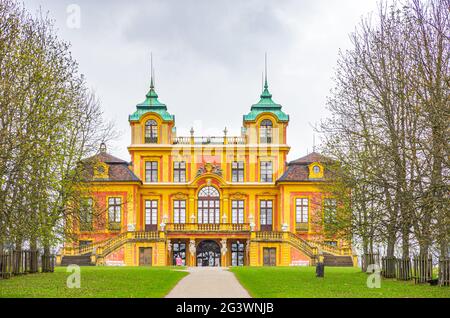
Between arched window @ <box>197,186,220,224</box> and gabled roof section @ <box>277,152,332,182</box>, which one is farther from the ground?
gabled roof section @ <box>277,152,332,182</box>

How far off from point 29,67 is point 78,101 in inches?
327

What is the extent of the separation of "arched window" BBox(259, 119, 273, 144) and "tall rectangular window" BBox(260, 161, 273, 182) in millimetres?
1896

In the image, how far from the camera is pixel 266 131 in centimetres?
6619

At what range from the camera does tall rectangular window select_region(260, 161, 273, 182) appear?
66.3 m

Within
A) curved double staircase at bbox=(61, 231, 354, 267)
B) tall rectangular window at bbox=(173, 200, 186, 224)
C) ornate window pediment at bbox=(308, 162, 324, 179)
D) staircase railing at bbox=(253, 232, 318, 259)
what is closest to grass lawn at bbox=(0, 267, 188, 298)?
curved double staircase at bbox=(61, 231, 354, 267)

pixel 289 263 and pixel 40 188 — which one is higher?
pixel 40 188

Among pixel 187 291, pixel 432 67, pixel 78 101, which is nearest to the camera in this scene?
pixel 187 291

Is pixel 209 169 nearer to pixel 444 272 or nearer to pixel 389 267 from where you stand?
pixel 389 267

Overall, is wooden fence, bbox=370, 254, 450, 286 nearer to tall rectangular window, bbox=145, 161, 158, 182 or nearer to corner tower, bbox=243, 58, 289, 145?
corner tower, bbox=243, 58, 289, 145

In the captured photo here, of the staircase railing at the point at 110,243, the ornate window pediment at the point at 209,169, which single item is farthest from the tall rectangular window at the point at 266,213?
the staircase railing at the point at 110,243

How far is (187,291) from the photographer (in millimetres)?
24875
